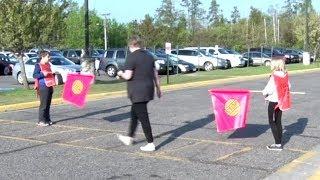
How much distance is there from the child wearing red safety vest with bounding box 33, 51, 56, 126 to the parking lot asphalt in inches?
10.8

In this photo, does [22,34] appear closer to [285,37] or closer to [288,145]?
[288,145]

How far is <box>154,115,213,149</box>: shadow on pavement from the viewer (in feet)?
31.9

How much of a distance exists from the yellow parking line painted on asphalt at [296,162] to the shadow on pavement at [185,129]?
2.24m

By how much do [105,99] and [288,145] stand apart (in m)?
9.66

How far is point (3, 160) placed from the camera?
26.6ft

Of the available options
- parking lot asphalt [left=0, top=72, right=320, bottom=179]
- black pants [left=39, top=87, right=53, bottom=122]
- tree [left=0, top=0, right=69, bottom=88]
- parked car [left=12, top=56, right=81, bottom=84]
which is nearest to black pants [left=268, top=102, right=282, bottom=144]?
parking lot asphalt [left=0, top=72, right=320, bottom=179]

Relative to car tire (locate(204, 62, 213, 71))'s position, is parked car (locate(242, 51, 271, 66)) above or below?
above

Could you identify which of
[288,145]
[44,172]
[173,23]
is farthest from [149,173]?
[173,23]

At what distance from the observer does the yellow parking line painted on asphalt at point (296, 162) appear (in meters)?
7.34

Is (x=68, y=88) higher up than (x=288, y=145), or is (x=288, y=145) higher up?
(x=68, y=88)

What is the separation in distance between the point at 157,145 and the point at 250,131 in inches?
91.2

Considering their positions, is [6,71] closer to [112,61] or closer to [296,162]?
[112,61]

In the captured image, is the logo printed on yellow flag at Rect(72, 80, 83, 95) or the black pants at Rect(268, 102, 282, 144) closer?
the black pants at Rect(268, 102, 282, 144)

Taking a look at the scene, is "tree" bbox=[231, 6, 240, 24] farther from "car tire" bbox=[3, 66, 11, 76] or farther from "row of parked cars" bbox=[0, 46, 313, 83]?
"car tire" bbox=[3, 66, 11, 76]
